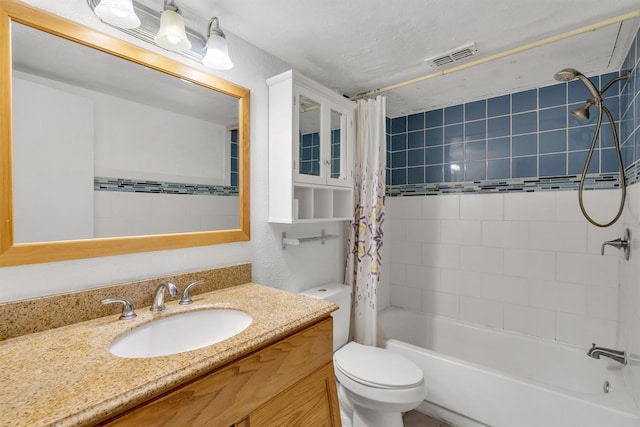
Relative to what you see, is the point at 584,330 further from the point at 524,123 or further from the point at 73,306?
the point at 73,306

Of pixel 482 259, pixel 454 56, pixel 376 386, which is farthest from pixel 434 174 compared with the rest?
pixel 376 386

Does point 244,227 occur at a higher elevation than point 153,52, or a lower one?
lower

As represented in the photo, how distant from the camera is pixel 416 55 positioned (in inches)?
67.0

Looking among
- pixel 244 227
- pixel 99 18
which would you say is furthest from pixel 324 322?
pixel 99 18

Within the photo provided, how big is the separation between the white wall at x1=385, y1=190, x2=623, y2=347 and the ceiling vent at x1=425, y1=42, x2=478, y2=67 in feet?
3.33

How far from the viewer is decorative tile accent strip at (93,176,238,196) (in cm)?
108

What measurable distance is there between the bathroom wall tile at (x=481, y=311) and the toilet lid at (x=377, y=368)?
975mm

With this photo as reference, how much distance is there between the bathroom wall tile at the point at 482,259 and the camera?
2.18 metres

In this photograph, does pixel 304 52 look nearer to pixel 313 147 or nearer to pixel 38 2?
pixel 313 147

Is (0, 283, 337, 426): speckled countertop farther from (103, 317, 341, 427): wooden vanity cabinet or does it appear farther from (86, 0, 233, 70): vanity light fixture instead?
(86, 0, 233, 70): vanity light fixture

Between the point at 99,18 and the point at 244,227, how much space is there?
970 millimetres

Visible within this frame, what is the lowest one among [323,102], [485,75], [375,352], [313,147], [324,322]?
[375,352]

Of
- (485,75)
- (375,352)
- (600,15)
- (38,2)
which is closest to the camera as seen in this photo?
(38,2)

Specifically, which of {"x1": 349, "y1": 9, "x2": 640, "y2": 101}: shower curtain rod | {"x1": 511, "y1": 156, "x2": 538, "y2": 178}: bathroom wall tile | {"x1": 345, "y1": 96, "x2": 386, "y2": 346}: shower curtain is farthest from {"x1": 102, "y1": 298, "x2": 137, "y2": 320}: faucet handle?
{"x1": 511, "y1": 156, "x2": 538, "y2": 178}: bathroom wall tile
